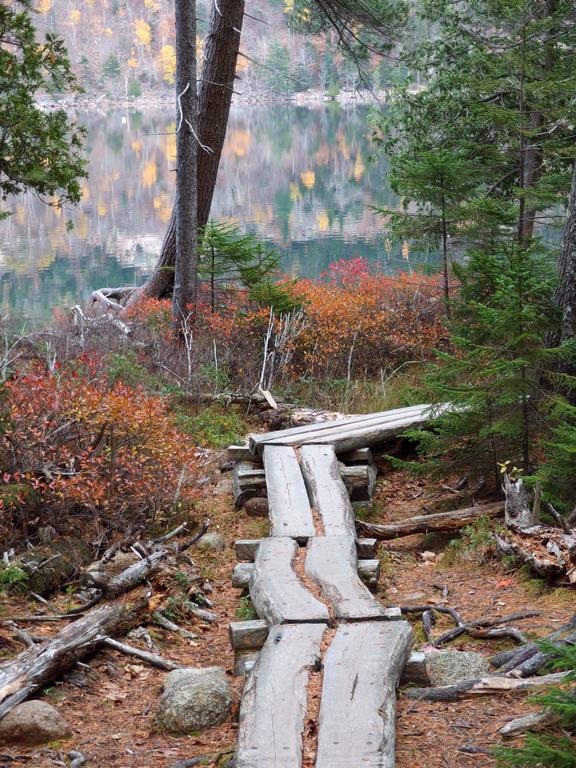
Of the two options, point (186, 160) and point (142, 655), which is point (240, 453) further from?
point (186, 160)

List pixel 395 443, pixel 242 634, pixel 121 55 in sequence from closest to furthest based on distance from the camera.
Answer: pixel 242 634 < pixel 395 443 < pixel 121 55

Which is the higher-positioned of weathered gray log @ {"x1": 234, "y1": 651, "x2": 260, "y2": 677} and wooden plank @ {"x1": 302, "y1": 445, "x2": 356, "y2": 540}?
wooden plank @ {"x1": 302, "y1": 445, "x2": 356, "y2": 540}

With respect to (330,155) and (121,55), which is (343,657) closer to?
(330,155)

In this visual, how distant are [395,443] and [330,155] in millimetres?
40747

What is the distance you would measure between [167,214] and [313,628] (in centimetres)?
2926

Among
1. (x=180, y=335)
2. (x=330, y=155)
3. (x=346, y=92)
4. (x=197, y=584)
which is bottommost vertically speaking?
(x=197, y=584)

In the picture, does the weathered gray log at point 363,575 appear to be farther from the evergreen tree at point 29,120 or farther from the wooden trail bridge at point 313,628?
the evergreen tree at point 29,120

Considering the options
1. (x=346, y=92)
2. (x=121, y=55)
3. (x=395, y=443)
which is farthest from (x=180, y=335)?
(x=121, y=55)

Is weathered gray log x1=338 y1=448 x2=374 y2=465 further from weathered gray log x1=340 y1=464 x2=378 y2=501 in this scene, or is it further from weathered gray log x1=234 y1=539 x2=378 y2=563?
weathered gray log x1=234 y1=539 x2=378 y2=563

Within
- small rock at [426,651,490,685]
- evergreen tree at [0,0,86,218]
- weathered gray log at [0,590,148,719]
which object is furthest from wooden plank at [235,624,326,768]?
evergreen tree at [0,0,86,218]

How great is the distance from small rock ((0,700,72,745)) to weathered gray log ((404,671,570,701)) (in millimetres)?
1611

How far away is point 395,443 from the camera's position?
8.36m

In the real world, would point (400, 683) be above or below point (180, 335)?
below

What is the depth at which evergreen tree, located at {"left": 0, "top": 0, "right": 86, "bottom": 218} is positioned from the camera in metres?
6.68
